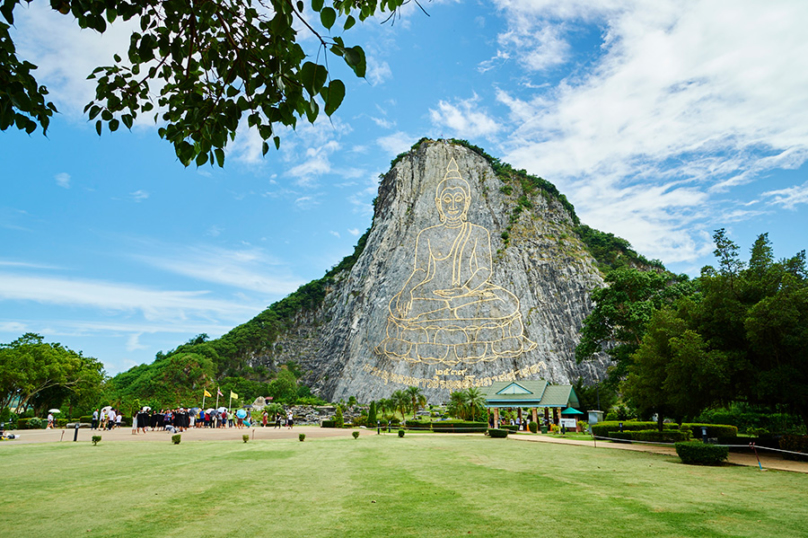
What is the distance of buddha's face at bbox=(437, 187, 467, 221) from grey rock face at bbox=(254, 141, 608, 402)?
0.13 meters

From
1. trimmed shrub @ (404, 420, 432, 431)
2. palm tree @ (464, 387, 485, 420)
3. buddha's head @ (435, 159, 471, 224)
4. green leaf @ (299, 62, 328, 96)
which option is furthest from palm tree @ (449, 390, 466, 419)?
green leaf @ (299, 62, 328, 96)

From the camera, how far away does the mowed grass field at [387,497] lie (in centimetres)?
502

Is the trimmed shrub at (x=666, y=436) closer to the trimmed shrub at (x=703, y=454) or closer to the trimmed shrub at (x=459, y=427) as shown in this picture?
the trimmed shrub at (x=703, y=454)

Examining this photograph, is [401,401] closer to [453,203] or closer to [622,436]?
[622,436]

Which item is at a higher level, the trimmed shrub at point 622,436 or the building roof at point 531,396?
the building roof at point 531,396

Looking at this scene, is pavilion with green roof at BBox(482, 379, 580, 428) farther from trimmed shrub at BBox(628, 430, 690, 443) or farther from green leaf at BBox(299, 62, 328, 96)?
green leaf at BBox(299, 62, 328, 96)

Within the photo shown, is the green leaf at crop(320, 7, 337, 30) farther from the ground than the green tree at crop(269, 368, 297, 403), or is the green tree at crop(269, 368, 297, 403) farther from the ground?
the green leaf at crop(320, 7, 337, 30)

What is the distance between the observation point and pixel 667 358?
50.7 ft

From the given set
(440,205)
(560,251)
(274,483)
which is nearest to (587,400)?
(560,251)

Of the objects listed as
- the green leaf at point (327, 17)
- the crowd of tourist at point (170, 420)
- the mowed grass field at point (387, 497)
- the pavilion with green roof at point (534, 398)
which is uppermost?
the green leaf at point (327, 17)

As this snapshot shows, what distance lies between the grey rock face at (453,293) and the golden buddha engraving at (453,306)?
0.11m

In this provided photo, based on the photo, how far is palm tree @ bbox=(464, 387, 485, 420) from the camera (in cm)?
2976

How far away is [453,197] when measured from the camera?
54.4 metres

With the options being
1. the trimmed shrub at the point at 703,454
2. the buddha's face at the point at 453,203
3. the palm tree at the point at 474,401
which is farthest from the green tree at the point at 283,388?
the trimmed shrub at the point at 703,454
